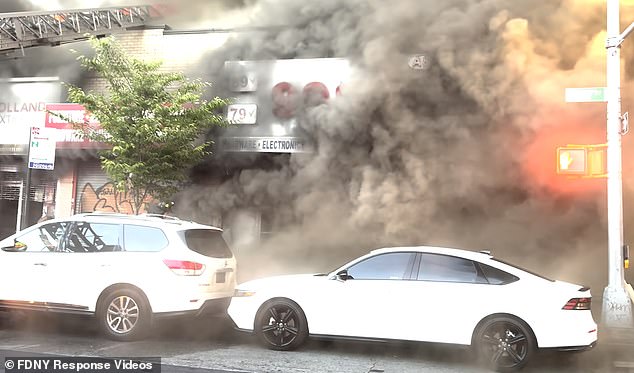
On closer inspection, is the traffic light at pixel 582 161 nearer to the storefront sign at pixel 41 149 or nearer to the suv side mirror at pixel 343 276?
the suv side mirror at pixel 343 276

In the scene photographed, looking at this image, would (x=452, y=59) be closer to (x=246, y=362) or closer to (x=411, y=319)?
(x=411, y=319)

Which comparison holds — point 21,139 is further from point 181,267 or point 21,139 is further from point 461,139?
point 461,139

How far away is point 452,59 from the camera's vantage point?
981cm

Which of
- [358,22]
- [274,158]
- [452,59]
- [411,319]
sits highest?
[358,22]

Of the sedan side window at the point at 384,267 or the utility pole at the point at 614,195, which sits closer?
the sedan side window at the point at 384,267

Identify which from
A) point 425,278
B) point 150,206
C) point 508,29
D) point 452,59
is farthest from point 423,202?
point 150,206

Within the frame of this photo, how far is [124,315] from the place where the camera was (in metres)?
6.29

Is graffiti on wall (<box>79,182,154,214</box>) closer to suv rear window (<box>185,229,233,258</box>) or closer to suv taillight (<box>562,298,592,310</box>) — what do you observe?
suv rear window (<box>185,229,233,258</box>)

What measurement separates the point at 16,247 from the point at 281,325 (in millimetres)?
3488

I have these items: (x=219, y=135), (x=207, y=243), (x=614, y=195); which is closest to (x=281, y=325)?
(x=207, y=243)

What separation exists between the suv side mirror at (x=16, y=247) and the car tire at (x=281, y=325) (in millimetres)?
3098

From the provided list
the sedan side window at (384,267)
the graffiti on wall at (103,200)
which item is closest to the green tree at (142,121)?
the graffiti on wall at (103,200)

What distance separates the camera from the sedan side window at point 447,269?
18.8 feet

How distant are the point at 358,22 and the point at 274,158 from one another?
3204mm
